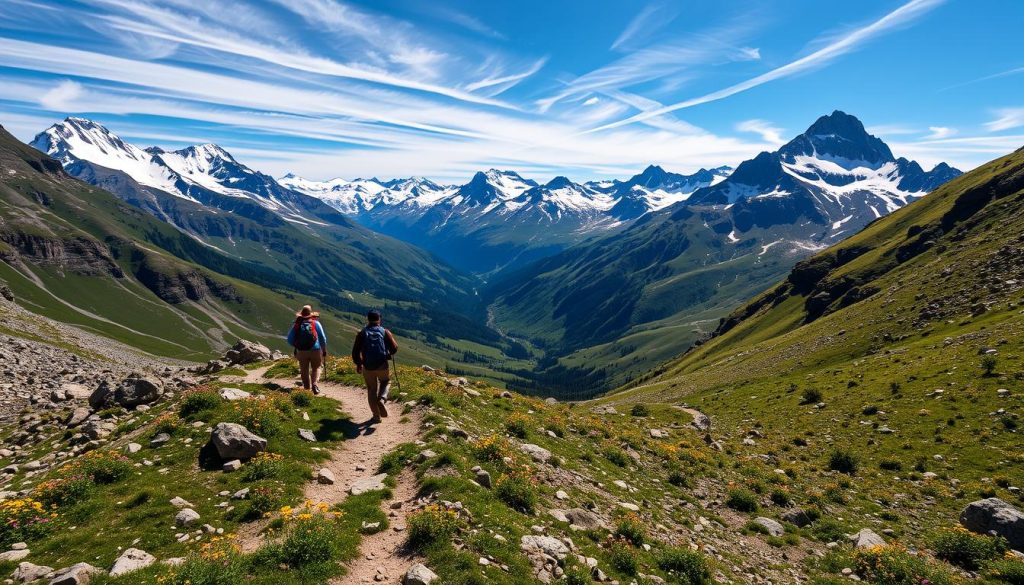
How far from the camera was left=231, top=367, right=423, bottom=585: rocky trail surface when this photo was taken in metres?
11.5

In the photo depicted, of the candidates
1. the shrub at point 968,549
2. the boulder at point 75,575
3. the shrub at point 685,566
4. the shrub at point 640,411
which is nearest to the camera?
the boulder at point 75,575

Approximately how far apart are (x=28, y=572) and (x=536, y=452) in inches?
622

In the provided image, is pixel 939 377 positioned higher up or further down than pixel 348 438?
further down

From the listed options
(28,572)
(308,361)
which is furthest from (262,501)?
(308,361)

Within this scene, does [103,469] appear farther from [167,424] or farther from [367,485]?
[367,485]

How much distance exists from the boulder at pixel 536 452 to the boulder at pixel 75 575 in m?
14.1

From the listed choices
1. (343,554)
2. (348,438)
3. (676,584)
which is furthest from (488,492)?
(348,438)

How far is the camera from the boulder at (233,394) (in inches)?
861

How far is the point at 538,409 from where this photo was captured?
3056cm

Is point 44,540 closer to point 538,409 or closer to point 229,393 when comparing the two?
point 229,393

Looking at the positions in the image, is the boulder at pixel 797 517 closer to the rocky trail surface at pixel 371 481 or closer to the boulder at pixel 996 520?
the boulder at pixel 996 520

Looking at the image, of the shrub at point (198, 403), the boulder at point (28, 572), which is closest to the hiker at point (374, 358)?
the shrub at point (198, 403)

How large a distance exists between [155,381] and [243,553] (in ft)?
66.0

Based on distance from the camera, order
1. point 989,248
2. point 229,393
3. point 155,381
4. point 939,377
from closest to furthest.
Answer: point 229,393 → point 155,381 → point 939,377 → point 989,248
